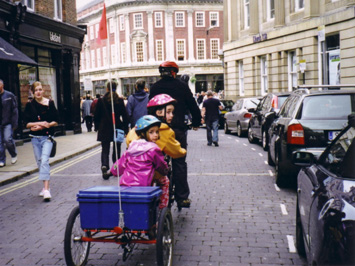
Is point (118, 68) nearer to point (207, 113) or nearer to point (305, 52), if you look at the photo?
point (305, 52)

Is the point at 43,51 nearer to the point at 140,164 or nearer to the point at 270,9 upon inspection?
the point at 270,9

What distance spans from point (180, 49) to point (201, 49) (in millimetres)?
2799

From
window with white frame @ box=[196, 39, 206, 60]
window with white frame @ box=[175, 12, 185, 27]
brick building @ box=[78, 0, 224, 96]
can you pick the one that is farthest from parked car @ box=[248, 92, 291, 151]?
window with white frame @ box=[175, 12, 185, 27]

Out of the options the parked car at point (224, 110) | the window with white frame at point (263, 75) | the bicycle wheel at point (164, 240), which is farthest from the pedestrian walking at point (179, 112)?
the window with white frame at point (263, 75)

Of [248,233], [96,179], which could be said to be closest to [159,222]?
[248,233]

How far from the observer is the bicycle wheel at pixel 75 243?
4.17 m

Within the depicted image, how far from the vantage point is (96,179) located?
10008 mm

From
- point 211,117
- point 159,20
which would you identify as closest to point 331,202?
point 211,117

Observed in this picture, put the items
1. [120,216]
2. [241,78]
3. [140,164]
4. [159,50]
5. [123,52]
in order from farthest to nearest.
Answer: [123,52], [159,50], [241,78], [140,164], [120,216]

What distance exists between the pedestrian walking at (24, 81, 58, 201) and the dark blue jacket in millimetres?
3359

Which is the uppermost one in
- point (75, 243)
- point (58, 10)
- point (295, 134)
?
point (58, 10)

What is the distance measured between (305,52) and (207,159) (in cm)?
1526

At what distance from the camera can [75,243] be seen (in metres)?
4.41

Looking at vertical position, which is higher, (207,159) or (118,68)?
(118,68)
